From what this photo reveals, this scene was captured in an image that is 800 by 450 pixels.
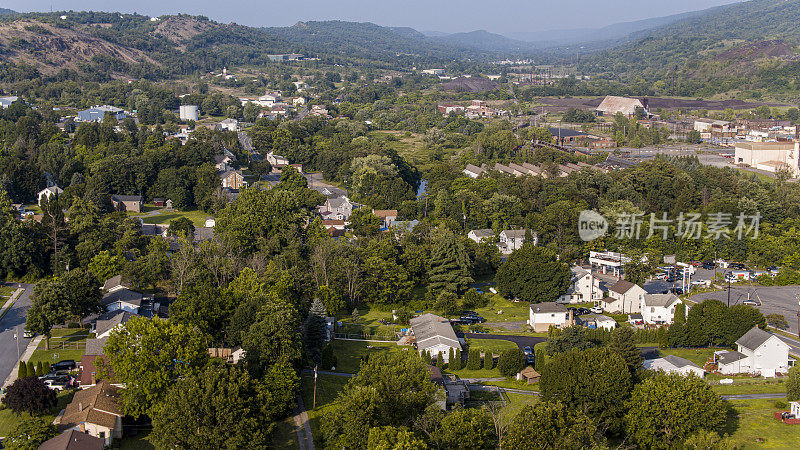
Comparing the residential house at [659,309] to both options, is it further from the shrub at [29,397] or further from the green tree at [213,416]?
the shrub at [29,397]

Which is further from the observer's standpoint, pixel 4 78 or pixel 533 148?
pixel 4 78

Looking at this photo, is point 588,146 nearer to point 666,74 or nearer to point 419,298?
point 419,298

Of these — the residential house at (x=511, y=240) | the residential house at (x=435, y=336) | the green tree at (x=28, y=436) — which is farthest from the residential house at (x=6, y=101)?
the green tree at (x=28, y=436)

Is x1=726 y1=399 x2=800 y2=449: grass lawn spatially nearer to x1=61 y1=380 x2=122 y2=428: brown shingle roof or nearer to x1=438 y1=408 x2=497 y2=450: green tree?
x1=438 y1=408 x2=497 y2=450: green tree

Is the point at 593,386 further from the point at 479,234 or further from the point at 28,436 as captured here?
the point at 479,234

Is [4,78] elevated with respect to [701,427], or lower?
elevated

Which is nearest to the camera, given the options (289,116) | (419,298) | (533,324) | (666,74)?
(533,324)

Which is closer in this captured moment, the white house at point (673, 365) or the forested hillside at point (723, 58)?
the white house at point (673, 365)

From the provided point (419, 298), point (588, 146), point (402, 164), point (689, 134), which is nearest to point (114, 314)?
point (419, 298)
